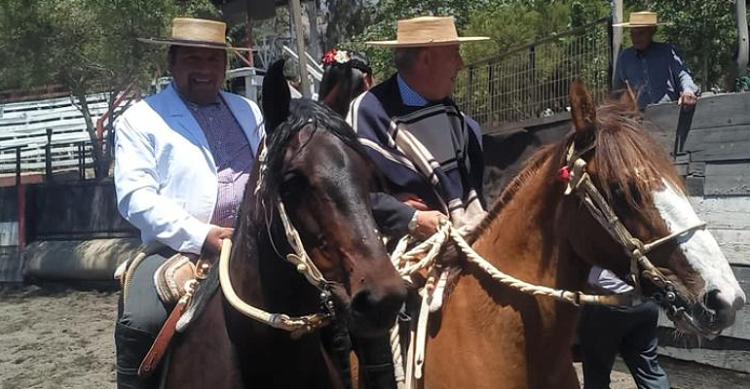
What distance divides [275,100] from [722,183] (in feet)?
14.8

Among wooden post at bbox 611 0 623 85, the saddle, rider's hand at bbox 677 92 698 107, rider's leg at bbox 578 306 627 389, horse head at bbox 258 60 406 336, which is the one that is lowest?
rider's leg at bbox 578 306 627 389

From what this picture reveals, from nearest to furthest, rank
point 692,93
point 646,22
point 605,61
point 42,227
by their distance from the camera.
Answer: point 692,93
point 646,22
point 605,61
point 42,227

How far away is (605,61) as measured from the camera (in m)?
8.91

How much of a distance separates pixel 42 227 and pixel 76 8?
3.90 m

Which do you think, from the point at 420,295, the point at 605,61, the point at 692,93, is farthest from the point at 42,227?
the point at 420,295

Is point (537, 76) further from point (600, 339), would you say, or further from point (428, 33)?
point (428, 33)

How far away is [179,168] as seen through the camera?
338cm

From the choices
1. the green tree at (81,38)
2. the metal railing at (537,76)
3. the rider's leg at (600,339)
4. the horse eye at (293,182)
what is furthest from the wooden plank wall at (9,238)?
the horse eye at (293,182)

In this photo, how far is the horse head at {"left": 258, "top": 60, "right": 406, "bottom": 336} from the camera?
8.04 ft

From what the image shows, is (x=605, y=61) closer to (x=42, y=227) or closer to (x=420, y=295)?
(x=420, y=295)

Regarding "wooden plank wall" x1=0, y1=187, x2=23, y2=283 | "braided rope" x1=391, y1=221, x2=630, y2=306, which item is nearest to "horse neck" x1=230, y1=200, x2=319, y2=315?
"braided rope" x1=391, y1=221, x2=630, y2=306

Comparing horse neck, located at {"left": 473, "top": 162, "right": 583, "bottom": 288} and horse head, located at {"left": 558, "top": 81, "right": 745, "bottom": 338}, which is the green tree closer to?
horse neck, located at {"left": 473, "top": 162, "right": 583, "bottom": 288}

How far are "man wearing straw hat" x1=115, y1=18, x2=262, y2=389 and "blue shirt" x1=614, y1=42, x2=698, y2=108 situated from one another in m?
4.90

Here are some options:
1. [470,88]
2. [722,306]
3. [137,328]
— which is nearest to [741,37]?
[470,88]
